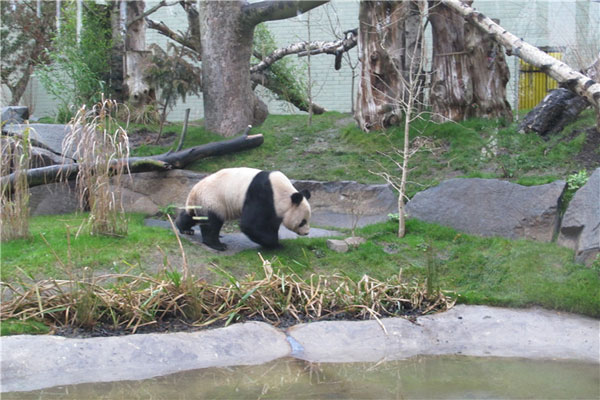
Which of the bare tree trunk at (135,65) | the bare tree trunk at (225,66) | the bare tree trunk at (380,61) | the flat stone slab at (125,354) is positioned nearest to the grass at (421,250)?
the bare tree trunk at (380,61)

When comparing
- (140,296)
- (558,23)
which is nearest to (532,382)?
(140,296)

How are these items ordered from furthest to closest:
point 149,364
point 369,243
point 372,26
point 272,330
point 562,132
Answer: point 372,26, point 562,132, point 369,243, point 272,330, point 149,364

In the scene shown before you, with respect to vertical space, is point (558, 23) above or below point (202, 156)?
above

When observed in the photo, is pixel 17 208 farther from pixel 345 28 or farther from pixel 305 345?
pixel 345 28

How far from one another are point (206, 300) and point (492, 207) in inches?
156

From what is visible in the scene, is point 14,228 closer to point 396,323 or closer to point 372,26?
point 396,323

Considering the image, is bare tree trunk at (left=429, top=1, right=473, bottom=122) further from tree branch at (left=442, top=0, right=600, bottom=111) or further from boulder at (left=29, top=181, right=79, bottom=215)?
boulder at (left=29, top=181, right=79, bottom=215)

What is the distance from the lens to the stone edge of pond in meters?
4.50

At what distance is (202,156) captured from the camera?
9766 mm

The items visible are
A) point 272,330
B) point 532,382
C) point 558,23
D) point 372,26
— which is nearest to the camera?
point 532,382

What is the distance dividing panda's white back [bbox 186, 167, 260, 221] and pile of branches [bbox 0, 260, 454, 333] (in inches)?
42.7

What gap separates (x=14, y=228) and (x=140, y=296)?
234cm

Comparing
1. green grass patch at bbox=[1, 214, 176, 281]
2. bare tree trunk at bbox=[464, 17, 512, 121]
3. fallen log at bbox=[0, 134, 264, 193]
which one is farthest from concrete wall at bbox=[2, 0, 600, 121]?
green grass patch at bbox=[1, 214, 176, 281]

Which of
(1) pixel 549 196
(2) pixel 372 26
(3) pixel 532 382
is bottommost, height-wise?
(3) pixel 532 382
